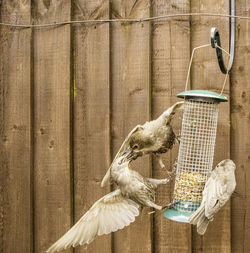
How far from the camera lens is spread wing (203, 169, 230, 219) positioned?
5.75 feet

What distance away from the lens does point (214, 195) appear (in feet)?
5.81

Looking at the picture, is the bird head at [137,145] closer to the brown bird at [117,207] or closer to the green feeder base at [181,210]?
the brown bird at [117,207]

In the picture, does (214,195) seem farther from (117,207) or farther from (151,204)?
(117,207)

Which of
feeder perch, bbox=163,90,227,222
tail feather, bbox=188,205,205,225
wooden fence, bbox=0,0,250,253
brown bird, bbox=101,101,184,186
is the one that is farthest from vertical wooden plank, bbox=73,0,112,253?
tail feather, bbox=188,205,205,225

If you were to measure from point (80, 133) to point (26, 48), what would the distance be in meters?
0.67

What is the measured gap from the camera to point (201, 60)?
7.29ft

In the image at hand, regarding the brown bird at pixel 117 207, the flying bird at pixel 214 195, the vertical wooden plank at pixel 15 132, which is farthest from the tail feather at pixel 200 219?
the vertical wooden plank at pixel 15 132

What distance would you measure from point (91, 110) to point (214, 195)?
98 centimetres

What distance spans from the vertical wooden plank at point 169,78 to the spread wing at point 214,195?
447 mm

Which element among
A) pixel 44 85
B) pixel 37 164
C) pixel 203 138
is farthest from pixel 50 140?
pixel 203 138

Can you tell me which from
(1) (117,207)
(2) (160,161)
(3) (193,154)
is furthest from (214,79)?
(1) (117,207)

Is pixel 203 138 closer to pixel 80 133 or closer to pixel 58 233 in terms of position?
pixel 80 133

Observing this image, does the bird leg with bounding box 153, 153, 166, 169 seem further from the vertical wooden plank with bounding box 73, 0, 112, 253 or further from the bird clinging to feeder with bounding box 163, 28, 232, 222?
the vertical wooden plank with bounding box 73, 0, 112, 253

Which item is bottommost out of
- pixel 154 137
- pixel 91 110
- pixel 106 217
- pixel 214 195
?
pixel 106 217
